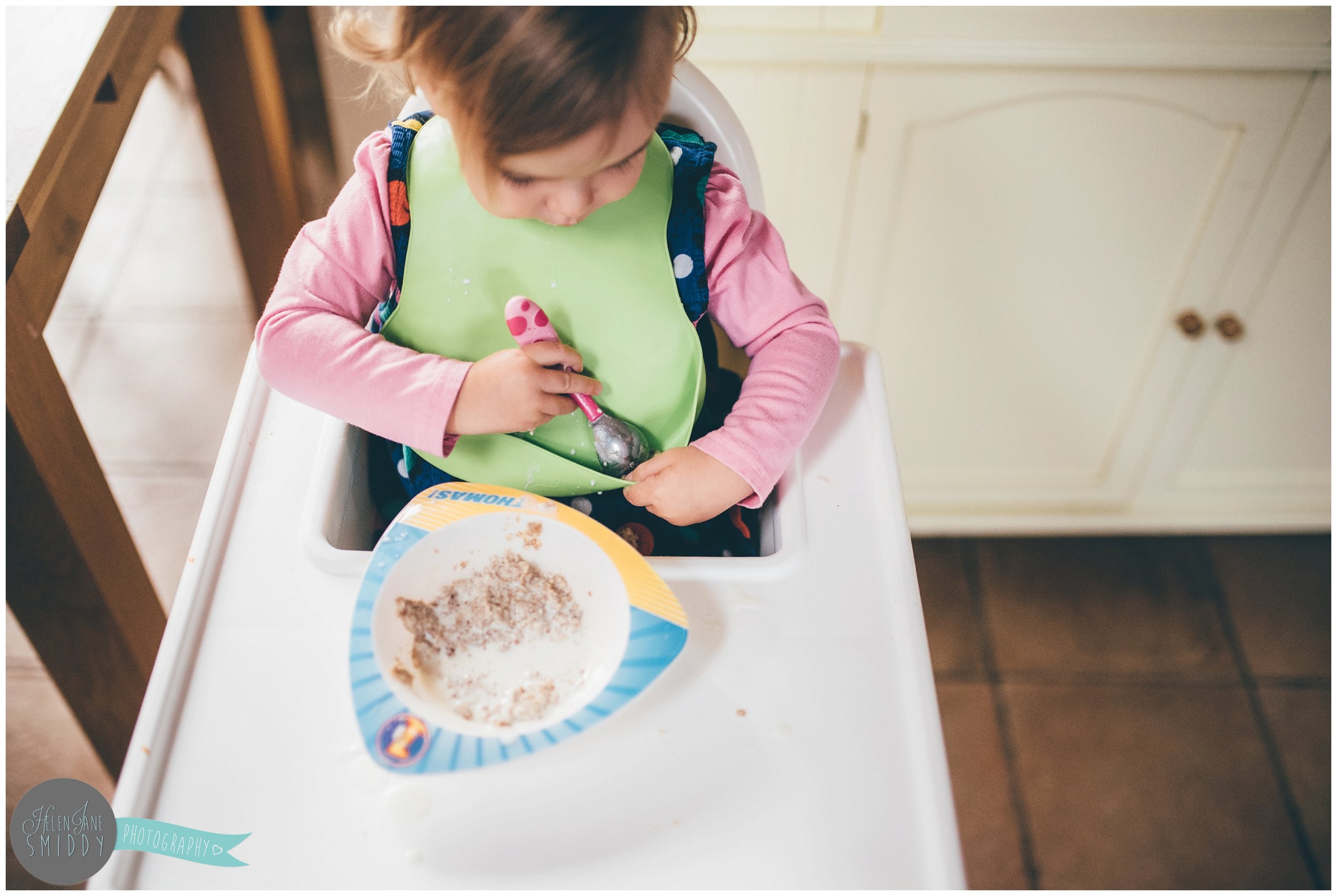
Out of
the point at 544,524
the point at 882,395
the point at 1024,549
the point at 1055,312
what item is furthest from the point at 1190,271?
the point at 544,524

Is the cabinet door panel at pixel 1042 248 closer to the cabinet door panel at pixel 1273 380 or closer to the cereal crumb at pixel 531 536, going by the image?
the cabinet door panel at pixel 1273 380

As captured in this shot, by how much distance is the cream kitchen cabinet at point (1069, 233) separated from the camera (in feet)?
3.72

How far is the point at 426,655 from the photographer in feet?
2.08

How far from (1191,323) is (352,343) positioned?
1.21 meters

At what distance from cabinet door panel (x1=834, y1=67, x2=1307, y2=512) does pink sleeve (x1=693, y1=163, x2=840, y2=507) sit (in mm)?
508

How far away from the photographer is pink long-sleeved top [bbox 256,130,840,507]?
2.36ft

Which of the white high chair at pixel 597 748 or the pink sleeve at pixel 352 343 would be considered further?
the pink sleeve at pixel 352 343

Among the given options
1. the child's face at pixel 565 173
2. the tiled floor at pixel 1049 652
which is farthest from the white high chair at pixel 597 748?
the tiled floor at pixel 1049 652

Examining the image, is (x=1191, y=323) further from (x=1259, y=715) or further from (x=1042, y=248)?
(x=1259, y=715)

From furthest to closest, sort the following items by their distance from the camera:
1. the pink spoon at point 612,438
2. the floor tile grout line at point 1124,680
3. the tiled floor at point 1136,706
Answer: the floor tile grout line at point 1124,680 < the tiled floor at point 1136,706 < the pink spoon at point 612,438

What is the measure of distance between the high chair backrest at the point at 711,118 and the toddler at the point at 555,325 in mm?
18

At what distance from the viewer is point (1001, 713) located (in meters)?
1.49

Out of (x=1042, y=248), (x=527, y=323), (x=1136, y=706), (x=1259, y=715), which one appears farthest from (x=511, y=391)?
(x=1259, y=715)

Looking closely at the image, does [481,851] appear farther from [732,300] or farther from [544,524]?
[732,300]
